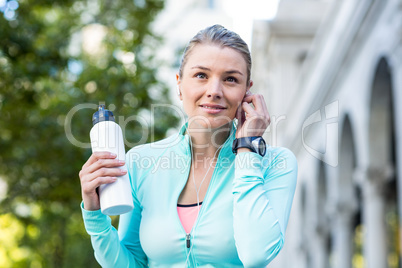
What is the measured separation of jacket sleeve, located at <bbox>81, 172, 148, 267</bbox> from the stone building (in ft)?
7.51

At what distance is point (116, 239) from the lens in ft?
8.13

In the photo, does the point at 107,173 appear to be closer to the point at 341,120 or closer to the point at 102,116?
the point at 102,116

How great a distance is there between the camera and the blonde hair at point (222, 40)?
2535 mm

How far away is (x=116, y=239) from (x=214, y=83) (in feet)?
2.37

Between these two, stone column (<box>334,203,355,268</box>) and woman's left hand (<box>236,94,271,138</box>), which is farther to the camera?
stone column (<box>334,203,355,268</box>)

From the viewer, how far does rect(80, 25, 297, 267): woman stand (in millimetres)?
2348

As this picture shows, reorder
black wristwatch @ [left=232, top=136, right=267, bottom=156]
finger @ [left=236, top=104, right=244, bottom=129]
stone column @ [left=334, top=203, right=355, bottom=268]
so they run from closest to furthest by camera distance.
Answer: black wristwatch @ [left=232, top=136, right=267, bottom=156], finger @ [left=236, top=104, right=244, bottom=129], stone column @ [left=334, top=203, right=355, bottom=268]

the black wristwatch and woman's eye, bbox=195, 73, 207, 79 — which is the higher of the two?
woman's eye, bbox=195, 73, 207, 79

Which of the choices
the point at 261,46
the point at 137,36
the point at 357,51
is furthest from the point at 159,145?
the point at 261,46

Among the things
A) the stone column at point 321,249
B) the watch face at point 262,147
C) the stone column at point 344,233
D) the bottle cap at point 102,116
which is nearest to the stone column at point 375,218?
the stone column at point 344,233

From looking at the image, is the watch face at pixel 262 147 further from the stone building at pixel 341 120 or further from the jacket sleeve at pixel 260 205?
the stone building at pixel 341 120

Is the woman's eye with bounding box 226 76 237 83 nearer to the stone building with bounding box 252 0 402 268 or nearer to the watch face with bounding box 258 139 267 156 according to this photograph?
the watch face with bounding box 258 139 267 156

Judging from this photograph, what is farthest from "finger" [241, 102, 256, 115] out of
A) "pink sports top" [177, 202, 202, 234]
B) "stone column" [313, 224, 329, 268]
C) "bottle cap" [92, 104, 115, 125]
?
"stone column" [313, 224, 329, 268]

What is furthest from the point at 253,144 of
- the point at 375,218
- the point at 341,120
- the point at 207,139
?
the point at 341,120
